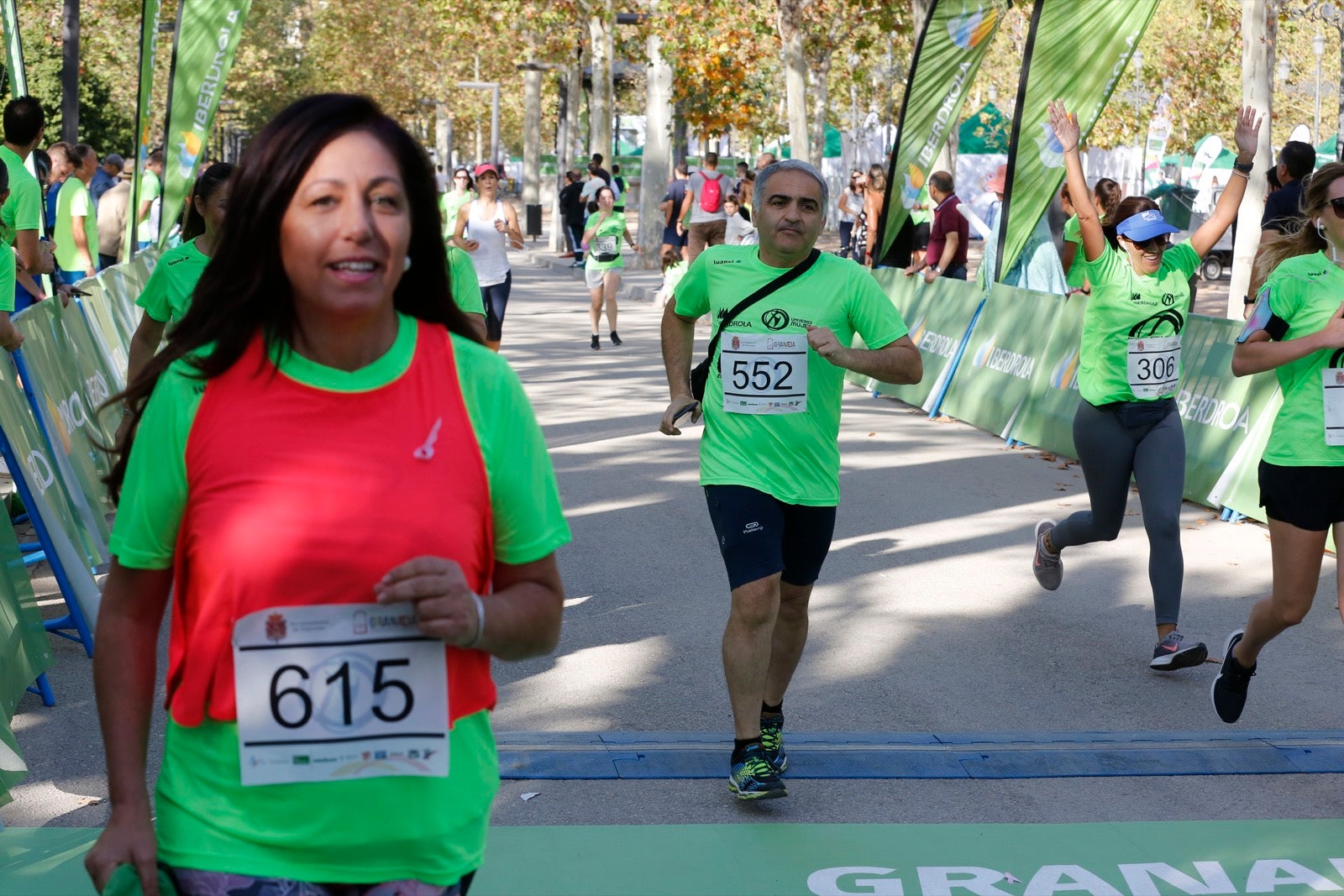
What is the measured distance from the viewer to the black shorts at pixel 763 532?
5.02 m

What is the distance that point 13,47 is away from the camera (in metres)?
13.9

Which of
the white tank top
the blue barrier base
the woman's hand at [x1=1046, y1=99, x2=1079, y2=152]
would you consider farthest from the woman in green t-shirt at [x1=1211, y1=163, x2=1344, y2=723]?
the white tank top

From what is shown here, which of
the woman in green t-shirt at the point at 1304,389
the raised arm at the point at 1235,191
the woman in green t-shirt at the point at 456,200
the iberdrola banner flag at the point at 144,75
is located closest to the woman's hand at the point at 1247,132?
the raised arm at the point at 1235,191

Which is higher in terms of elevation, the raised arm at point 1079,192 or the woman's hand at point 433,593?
the raised arm at point 1079,192

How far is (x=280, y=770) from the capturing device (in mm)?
2199

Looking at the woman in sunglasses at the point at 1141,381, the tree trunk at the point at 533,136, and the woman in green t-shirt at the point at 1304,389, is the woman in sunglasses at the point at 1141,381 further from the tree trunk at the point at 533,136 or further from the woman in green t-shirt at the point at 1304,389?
the tree trunk at the point at 533,136

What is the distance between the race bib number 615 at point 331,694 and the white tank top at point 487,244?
11698 millimetres

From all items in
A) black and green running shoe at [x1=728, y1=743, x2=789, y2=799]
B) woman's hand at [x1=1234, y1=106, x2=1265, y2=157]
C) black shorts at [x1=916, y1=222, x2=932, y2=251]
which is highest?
woman's hand at [x1=1234, y1=106, x2=1265, y2=157]

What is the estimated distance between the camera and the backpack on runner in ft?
67.0

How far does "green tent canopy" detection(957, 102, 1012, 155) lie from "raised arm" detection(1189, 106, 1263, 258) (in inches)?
1472

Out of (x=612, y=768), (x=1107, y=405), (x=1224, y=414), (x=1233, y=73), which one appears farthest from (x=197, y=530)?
(x=1233, y=73)

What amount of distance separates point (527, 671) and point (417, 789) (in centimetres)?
435

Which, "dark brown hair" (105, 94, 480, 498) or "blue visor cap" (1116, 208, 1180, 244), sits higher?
"dark brown hair" (105, 94, 480, 498)

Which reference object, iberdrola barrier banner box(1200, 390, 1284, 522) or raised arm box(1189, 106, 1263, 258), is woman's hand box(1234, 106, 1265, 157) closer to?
raised arm box(1189, 106, 1263, 258)
